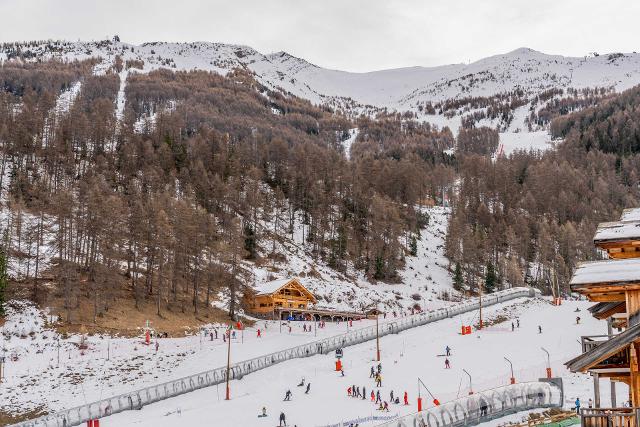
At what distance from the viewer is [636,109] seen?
176375 mm

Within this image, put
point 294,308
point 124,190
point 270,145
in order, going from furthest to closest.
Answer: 1. point 270,145
2. point 124,190
3. point 294,308

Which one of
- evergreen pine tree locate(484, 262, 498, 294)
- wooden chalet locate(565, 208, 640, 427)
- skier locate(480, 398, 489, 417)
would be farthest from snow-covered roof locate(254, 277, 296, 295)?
wooden chalet locate(565, 208, 640, 427)

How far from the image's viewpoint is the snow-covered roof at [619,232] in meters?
13.4

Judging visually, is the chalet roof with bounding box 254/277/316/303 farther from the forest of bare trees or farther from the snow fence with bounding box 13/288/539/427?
the snow fence with bounding box 13/288/539/427

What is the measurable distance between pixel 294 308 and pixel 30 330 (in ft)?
94.4

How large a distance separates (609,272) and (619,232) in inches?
101

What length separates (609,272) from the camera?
11.6 metres

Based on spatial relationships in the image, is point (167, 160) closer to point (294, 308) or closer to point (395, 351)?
point (294, 308)

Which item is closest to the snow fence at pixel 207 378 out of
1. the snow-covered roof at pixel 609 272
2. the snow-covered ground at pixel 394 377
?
the snow-covered ground at pixel 394 377

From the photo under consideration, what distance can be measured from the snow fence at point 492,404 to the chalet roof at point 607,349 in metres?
19.3

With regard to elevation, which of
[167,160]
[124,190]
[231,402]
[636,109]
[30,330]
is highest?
[636,109]

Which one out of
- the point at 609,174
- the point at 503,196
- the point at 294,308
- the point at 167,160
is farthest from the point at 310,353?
the point at 609,174

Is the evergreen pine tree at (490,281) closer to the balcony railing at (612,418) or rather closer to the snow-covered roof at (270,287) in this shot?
the snow-covered roof at (270,287)

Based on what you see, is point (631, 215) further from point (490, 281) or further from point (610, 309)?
point (490, 281)
